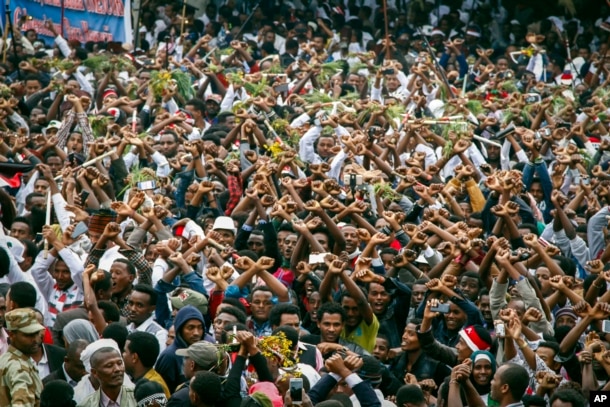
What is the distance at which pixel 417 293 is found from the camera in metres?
9.84

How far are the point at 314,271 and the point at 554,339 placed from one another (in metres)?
2.28

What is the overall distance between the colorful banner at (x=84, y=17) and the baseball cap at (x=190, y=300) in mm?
10585

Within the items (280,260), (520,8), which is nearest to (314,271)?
(280,260)

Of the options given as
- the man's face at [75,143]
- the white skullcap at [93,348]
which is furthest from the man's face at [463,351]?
the man's face at [75,143]

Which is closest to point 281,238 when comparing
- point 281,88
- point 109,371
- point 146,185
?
point 146,185

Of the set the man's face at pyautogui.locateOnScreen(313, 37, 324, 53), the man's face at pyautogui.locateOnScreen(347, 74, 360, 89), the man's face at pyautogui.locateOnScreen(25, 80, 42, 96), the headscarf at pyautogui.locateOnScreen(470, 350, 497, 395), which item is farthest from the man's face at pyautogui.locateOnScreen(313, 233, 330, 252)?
the man's face at pyautogui.locateOnScreen(313, 37, 324, 53)

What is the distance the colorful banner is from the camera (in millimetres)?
18594

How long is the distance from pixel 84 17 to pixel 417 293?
10575 mm

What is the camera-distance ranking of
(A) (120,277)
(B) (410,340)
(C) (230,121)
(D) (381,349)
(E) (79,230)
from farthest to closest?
(C) (230,121)
(E) (79,230)
(A) (120,277)
(D) (381,349)
(B) (410,340)

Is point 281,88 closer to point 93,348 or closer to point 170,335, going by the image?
point 170,335

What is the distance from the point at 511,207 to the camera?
1102 centimetres

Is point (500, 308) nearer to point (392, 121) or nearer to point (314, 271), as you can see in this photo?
point (314, 271)

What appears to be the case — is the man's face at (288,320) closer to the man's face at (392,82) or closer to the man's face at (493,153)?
the man's face at (493,153)

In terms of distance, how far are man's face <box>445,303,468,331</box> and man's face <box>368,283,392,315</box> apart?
568 millimetres
